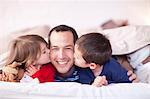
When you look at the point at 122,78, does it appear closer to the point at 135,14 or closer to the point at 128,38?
the point at 128,38

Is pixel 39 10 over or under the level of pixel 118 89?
over

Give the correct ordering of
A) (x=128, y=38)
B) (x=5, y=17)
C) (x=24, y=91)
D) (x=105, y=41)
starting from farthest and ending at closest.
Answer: (x=5, y=17) < (x=128, y=38) < (x=105, y=41) < (x=24, y=91)

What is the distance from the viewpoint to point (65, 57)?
3.43 ft

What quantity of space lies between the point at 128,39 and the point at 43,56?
1.39ft


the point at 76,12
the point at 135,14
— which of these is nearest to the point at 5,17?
the point at 76,12

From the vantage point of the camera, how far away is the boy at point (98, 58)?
3.27 ft

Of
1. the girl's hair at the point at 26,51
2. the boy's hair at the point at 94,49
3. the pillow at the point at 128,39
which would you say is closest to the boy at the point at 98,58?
the boy's hair at the point at 94,49

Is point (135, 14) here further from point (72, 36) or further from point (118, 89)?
point (118, 89)

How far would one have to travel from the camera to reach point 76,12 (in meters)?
1.74

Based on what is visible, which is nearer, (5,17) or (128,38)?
(128,38)

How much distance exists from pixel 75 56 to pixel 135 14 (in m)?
0.81

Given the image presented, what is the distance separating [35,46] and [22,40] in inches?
2.1

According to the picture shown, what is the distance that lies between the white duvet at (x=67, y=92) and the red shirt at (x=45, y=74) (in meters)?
0.11

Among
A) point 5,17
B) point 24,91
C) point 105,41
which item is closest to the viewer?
point 24,91
